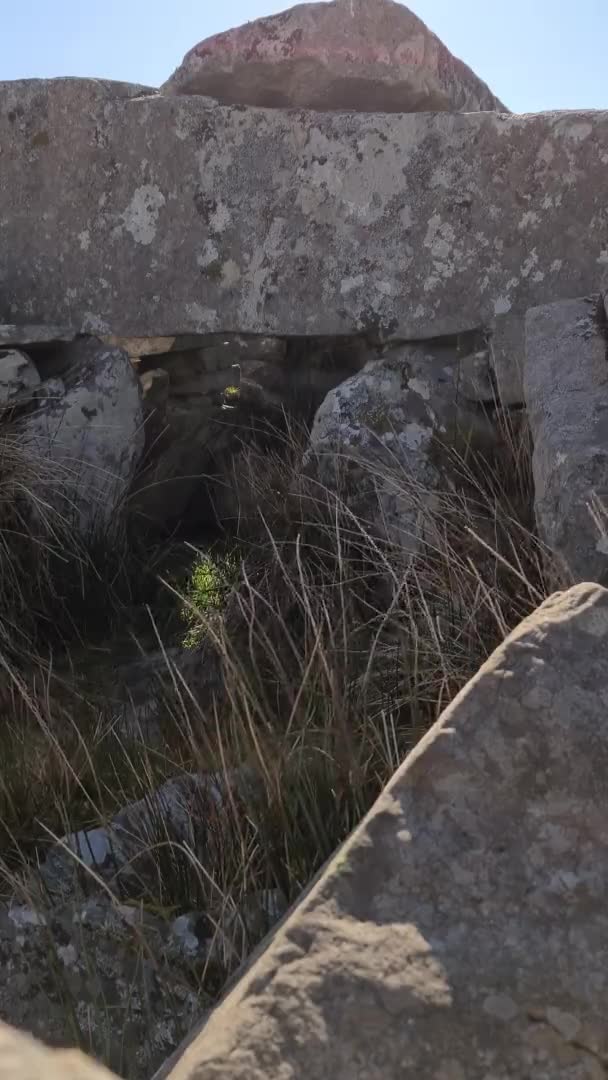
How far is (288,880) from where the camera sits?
1805 mm

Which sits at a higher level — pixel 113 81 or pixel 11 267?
pixel 113 81

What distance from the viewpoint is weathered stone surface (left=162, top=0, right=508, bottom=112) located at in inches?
139

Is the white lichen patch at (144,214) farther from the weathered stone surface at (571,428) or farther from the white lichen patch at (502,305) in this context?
the weathered stone surface at (571,428)

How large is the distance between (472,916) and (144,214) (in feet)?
9.82

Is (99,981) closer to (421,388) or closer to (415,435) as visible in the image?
(415,435)

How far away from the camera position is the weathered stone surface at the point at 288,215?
10.6ft

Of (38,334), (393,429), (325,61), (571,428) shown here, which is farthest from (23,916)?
(325,61)

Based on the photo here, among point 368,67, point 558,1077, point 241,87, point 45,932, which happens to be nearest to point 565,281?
point 368,67

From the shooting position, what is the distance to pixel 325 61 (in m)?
3.52

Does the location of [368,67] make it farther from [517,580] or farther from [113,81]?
[517,580]

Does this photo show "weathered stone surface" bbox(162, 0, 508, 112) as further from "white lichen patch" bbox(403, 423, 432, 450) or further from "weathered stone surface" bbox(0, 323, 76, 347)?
"white lichen patch" bbox(403, 423, 432, 450)

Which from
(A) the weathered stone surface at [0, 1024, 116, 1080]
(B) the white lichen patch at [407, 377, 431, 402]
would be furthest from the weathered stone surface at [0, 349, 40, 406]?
(A) the weathered stone surface at [0, 1024, 116, 1080]

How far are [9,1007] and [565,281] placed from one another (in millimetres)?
2467

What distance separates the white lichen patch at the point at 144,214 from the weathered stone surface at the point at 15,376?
0.56 m
